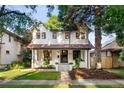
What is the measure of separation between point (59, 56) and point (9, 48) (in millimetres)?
8108

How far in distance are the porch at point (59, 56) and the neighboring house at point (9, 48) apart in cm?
445

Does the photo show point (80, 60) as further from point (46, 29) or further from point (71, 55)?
point (46, 29)

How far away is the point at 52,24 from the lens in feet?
127

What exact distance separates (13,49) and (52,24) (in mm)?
8883

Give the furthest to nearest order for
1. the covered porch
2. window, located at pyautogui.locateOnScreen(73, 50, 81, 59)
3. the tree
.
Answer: window, located at pyautogui.locateOnScreen(73, 50, 81, 59)
the covered porch
the tree

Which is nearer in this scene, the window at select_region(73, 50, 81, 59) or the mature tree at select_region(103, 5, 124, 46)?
the mature tree at select_region(103, 5, 124, 46)

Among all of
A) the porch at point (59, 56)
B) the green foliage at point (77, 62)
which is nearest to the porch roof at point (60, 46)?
the porch at point (59, 56)

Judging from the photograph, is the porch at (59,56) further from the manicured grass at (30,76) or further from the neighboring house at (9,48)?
the manicured grass at (30,76)

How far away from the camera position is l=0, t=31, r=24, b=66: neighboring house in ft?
135

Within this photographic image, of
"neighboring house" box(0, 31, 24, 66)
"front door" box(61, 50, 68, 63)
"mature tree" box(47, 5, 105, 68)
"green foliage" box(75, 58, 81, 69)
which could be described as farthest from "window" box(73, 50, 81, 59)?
"neighboring house" box(0, 31, 24, 66)

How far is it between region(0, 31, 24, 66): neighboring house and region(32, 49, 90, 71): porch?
4453 millimetres

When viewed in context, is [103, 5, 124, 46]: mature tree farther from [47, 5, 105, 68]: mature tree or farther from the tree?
the tree

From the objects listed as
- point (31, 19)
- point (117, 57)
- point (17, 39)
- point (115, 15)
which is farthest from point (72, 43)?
point (115, 15)

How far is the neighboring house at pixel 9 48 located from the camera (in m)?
41.0
